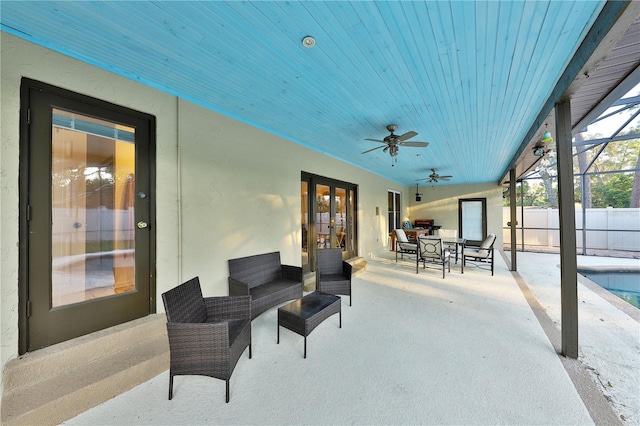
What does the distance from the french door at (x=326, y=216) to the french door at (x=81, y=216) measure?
2.61 meters

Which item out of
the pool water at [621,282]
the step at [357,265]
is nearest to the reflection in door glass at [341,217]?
the step at [357,265]

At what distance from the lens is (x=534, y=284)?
4.54m

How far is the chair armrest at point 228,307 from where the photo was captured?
90.4 inches

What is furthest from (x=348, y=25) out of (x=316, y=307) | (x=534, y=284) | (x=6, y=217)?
(x=534, y=284)

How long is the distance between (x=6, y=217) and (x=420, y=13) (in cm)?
335

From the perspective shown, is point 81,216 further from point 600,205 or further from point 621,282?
point 600,205

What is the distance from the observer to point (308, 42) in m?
1.80

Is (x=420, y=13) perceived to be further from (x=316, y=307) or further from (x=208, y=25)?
(x=316, y=307)

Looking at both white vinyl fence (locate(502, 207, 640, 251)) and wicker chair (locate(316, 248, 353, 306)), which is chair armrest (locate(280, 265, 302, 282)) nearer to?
wicker chair (locate(316, 248, 353, 306))

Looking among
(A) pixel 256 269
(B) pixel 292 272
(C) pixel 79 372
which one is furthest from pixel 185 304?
(B) pixel 292 272

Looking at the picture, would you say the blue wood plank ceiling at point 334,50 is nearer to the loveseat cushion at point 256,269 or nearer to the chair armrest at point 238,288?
the loveseat cushion at point 256,269

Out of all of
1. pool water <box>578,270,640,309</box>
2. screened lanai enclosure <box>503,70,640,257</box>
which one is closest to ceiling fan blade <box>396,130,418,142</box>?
pool water <box>578,270,640,309</box>

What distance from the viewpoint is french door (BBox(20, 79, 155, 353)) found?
1858 mm

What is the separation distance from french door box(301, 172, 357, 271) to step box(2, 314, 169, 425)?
2584mm
